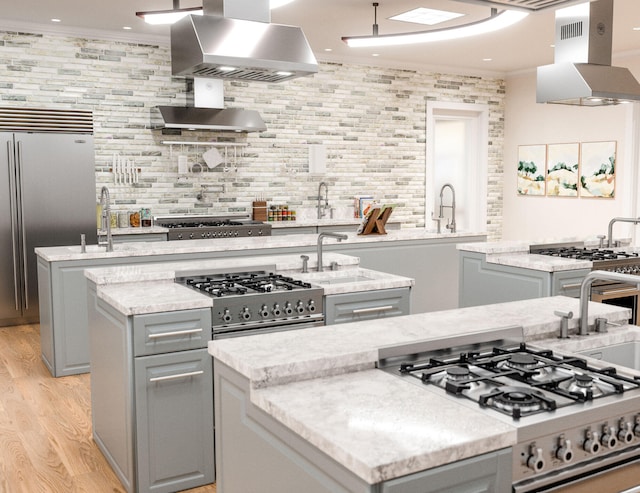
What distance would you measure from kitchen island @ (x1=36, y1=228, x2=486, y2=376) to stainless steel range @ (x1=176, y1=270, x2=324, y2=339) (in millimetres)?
676

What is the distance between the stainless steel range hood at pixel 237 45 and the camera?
3342 millimetres

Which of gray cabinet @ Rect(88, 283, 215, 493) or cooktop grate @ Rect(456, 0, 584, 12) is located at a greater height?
cooktop grate @ Rect(456, 0, 584, 12)

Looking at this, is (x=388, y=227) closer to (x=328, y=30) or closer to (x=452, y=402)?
(x=328, y=30)

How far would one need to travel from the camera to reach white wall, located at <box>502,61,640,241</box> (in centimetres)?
917

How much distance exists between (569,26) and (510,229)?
6.96 metres

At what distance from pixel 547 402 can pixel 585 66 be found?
3.14 m

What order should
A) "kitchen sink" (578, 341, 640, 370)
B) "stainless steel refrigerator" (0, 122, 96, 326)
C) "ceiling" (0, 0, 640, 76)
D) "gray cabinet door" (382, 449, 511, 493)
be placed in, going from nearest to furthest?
"gray cabinet door" (382, 449, 511, 493) < "kitchen sink" (578, 341, 640, 370) < "ceiling" (0, 0, 640, 76) < "stainless steel refrigerator" (0, 122, 96, 326)

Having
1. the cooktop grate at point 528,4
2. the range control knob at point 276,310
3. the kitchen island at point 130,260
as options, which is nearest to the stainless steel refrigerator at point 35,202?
the kitchen island at point 130,260

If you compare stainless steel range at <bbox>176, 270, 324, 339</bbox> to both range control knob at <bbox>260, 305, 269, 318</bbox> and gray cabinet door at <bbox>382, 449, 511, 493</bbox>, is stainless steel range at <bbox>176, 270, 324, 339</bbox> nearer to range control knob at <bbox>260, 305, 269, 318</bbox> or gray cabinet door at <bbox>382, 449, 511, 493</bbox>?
range control knob at <bbox>260, 305, 269, 318</bbox>

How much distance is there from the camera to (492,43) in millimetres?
8312

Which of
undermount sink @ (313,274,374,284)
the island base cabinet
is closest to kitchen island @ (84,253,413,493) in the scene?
undermount sink @ (313,274,374,284)

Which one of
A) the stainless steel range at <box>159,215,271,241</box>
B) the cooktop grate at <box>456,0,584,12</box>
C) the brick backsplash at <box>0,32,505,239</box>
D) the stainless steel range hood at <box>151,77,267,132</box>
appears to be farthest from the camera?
the stainless steel range hood at <box>151,77,267,132</box>

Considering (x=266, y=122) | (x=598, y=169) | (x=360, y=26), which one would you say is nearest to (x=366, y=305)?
(x=360, y=26)

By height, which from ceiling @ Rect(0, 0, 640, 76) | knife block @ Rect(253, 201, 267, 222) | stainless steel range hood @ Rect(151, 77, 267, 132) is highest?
ceiling @ Rect(0, 0, 640, 76)
